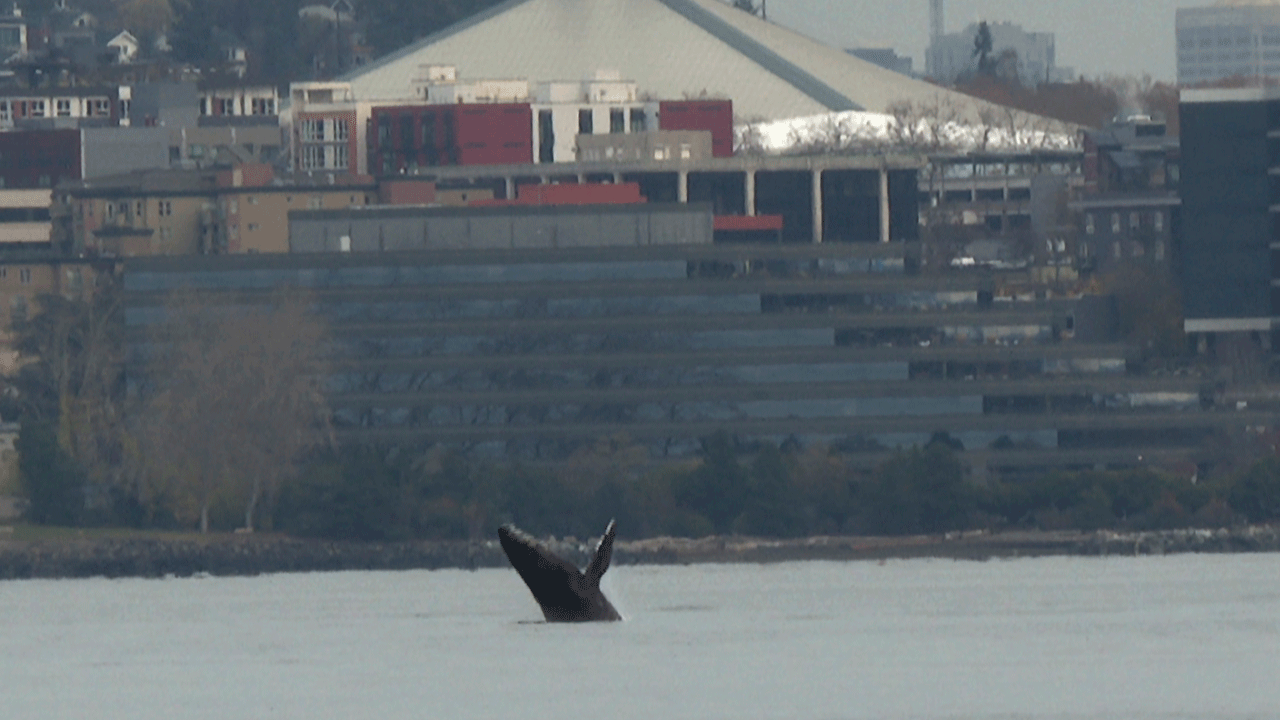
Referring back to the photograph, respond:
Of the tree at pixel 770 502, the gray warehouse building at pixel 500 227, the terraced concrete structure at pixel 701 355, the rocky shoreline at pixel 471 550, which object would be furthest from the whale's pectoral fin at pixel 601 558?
the gray warehouse building at pixel 500 227

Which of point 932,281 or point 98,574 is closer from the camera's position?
point 98,574

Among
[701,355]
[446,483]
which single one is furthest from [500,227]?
[446,483]

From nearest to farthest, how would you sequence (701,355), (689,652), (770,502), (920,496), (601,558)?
(601,558)
(689,652)
(920,496)
(770,502)
(701,355)

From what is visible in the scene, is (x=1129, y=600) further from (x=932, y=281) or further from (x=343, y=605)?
(x=932, y=281)

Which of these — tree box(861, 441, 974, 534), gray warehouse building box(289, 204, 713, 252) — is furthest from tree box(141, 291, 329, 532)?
tree box(861, 441, 974, 534)

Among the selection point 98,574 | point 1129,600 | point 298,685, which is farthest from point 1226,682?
point 98,574

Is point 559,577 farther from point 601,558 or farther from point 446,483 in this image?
point 446,483
